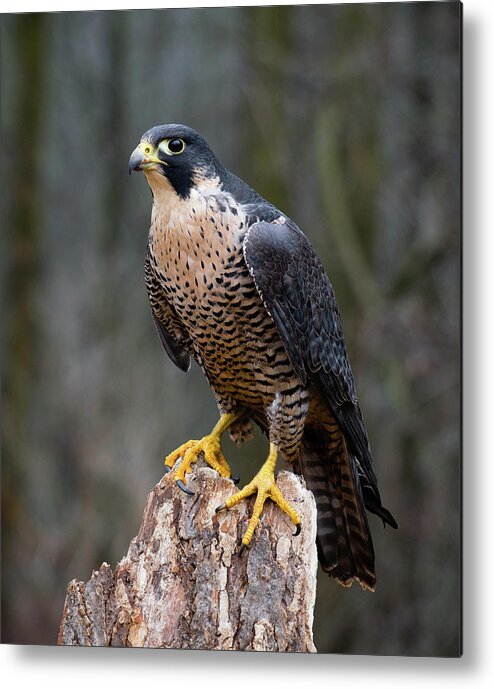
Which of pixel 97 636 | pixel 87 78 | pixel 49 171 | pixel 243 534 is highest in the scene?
pixel 87 78

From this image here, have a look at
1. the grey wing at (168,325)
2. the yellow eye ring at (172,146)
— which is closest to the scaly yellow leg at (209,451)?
the grey wing at (168,325)

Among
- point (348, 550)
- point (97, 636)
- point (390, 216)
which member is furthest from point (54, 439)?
point (390, 216)

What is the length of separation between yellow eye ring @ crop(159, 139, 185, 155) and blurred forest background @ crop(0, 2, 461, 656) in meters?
0.59

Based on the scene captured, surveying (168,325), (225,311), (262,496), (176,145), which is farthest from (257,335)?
(176,145)

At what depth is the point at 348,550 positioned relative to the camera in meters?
3.42

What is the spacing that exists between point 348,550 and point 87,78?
1.87 m

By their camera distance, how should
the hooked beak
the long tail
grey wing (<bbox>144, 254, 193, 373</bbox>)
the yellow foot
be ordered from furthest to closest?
the long tail
grey wing (<bbox>144, 254, 193, 373</bbox>)
the yellow foot
the hooked beak

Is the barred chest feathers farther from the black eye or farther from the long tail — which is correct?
the long tail

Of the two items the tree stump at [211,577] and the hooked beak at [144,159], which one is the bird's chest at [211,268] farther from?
the tree stump at [211,577]

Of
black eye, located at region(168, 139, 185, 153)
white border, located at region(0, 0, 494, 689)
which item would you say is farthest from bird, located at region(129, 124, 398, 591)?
white border, located at region(0, 0, 494, 689)

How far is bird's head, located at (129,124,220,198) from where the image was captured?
2990 mm

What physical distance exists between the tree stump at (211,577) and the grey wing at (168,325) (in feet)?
1.38

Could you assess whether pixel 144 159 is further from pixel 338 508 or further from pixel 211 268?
pixel 338 508

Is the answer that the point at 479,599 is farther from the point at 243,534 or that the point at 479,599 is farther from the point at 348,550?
the point at 243,534
